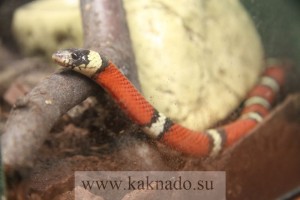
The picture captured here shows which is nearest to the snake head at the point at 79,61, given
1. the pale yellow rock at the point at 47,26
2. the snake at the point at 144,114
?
the snake at the point at 144,114

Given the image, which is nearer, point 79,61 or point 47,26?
point 79,61

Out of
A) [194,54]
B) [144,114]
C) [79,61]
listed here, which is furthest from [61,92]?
[194,54]

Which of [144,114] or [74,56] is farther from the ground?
[74,56]

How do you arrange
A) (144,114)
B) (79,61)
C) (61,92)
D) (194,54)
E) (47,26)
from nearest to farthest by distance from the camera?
1. (61,92)
2. (79,61)
3. (144,114)
4. (194,54)
5. (47,26)

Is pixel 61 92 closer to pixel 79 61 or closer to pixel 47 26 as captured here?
pixel 79 61

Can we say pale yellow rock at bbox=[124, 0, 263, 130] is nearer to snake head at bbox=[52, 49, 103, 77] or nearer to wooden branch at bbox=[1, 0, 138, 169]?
wooden branch at bbox=[1, 0, 138, 169]

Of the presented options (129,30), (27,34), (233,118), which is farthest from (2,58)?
(233,118)

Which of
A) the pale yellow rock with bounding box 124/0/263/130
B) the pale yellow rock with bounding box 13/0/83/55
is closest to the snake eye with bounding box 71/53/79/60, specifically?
the pale yellow rock with bounding box 124/0/263/130

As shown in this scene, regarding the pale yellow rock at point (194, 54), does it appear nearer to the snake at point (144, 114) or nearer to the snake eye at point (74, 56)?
the snake at point (144, 114)
